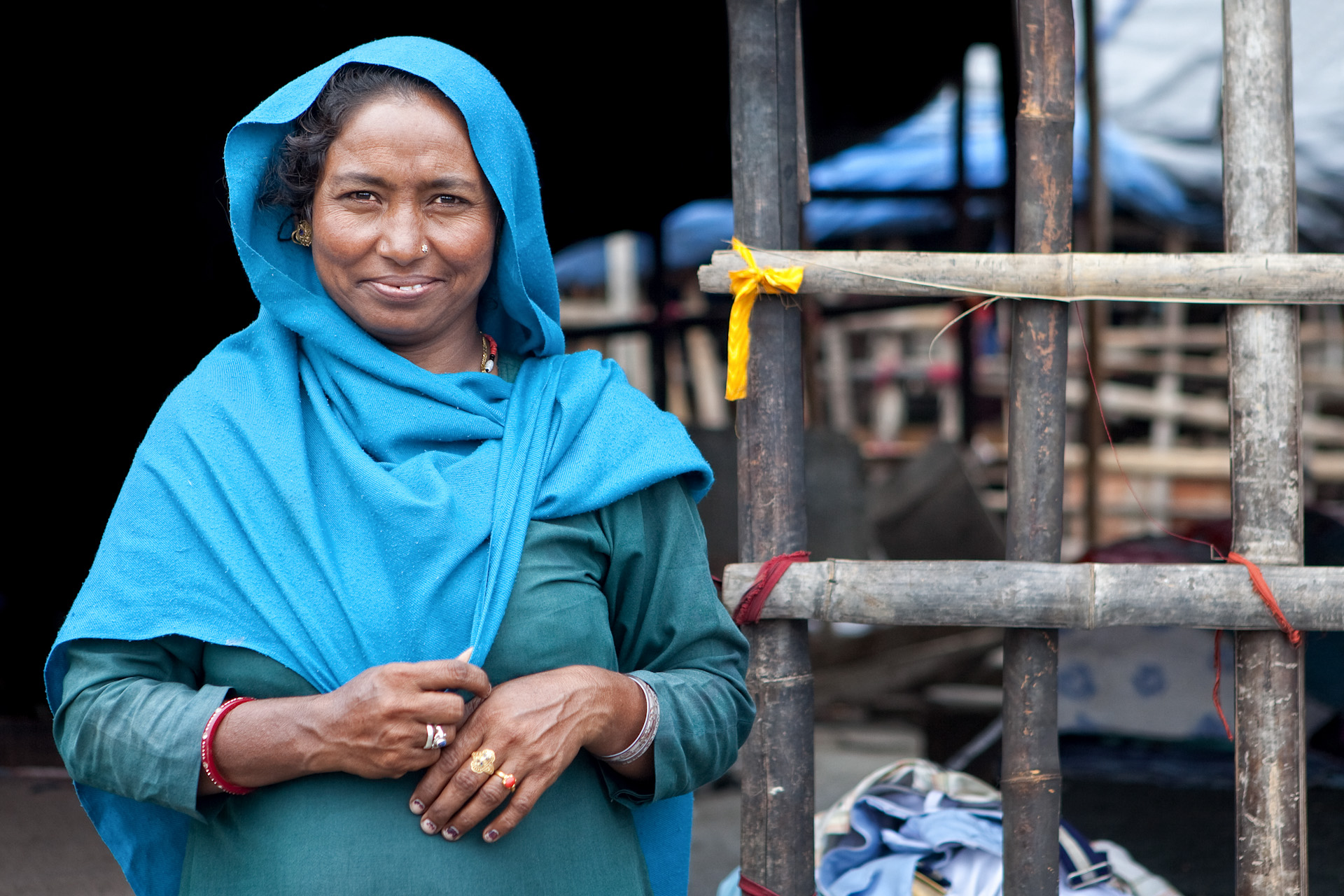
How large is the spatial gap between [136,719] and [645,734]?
0.57m

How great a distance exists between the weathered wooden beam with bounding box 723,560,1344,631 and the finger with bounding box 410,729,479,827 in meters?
0.82

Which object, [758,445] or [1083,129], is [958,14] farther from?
[1083,129]

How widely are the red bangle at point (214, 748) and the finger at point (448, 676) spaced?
21cm

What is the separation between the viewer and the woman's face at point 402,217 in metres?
1.38

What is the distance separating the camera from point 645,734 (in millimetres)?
1396

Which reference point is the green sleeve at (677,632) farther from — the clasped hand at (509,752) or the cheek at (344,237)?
the cheek at (344,237)

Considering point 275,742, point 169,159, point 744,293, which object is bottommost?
point 275,742

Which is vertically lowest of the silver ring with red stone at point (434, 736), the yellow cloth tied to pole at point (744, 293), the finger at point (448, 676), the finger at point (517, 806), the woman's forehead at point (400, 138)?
the finger at point (517, 806)

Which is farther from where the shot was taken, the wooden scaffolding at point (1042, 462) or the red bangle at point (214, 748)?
the wooden scaffolding at point (1042, 462)

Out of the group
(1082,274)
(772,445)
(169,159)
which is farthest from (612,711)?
(169,159)

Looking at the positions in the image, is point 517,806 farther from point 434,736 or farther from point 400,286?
point 400,286

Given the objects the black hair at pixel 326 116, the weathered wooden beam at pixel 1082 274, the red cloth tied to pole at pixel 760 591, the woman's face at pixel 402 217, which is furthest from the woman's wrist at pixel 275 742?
the weathered wooden beam at pixel 1082 274

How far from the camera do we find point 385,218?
4.58 ft

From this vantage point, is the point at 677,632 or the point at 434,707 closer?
the point at 434,707
